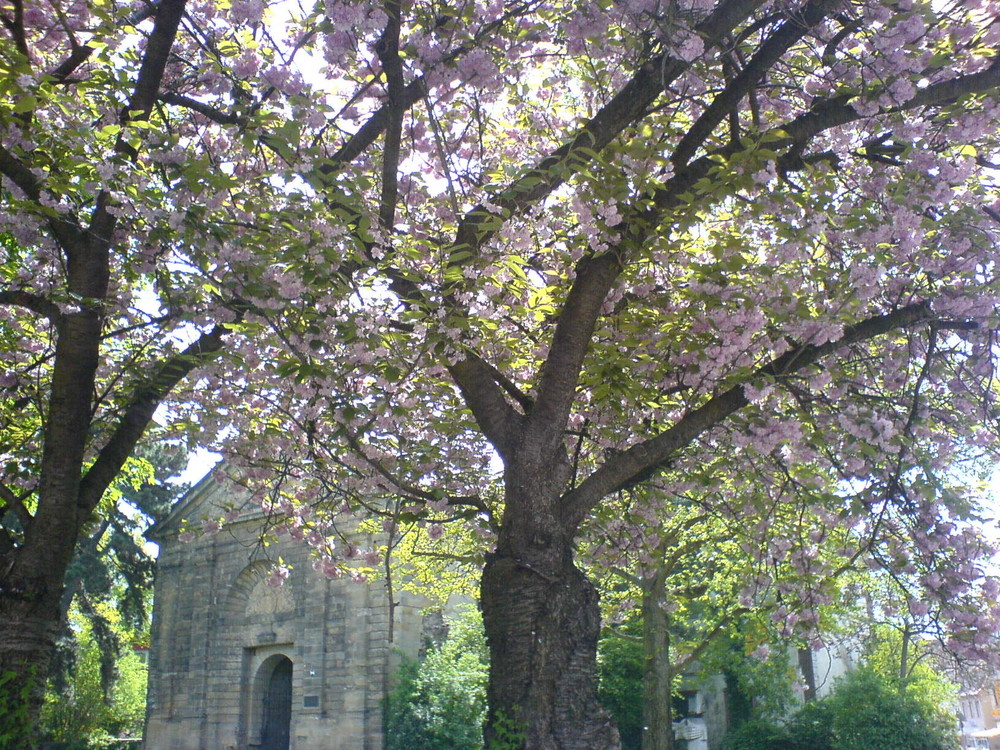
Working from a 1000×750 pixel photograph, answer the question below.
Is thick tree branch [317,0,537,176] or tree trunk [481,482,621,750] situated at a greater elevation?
thick tree branch [317,0,537,176]

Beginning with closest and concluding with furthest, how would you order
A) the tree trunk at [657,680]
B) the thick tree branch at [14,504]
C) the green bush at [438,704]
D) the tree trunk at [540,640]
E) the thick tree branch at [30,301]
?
the tree trunk at [540,640], the thick tree branch at [14,504], the thick tree branch at [30,301], the tree trunk at [657,680], the green bush at [438,704]

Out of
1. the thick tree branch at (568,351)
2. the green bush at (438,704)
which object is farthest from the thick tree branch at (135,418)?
the green bush at (438,704)

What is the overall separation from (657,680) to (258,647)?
37.1ft

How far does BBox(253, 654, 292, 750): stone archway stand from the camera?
926 inches

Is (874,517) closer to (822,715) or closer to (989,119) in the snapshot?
(989,119)

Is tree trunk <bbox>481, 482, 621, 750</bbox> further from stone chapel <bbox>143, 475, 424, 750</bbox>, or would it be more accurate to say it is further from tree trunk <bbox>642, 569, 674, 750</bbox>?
stone chapel <bbox>143, 475, 424, 750</bbox>

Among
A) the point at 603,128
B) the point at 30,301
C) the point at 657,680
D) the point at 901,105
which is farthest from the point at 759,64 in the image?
the point at 657,680

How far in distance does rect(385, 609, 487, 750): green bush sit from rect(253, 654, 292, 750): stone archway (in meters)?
5.47

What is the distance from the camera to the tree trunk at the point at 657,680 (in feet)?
58.4

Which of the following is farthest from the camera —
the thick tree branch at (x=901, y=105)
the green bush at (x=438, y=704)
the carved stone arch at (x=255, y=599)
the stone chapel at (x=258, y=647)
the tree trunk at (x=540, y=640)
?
the carved stone arch at (x=255, y=599)

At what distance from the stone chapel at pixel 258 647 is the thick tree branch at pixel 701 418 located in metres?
14.6

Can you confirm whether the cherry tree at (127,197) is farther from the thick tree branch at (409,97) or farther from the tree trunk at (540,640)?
the tree trunk at (540,640)

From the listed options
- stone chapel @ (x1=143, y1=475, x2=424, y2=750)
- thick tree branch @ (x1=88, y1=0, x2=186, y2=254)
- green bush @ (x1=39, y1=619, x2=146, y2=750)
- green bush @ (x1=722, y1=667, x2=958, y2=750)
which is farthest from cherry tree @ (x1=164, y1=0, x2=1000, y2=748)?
green bush @ (x1=39, y1=619, x2=146, y2=750)

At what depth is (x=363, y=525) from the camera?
11.1 m
